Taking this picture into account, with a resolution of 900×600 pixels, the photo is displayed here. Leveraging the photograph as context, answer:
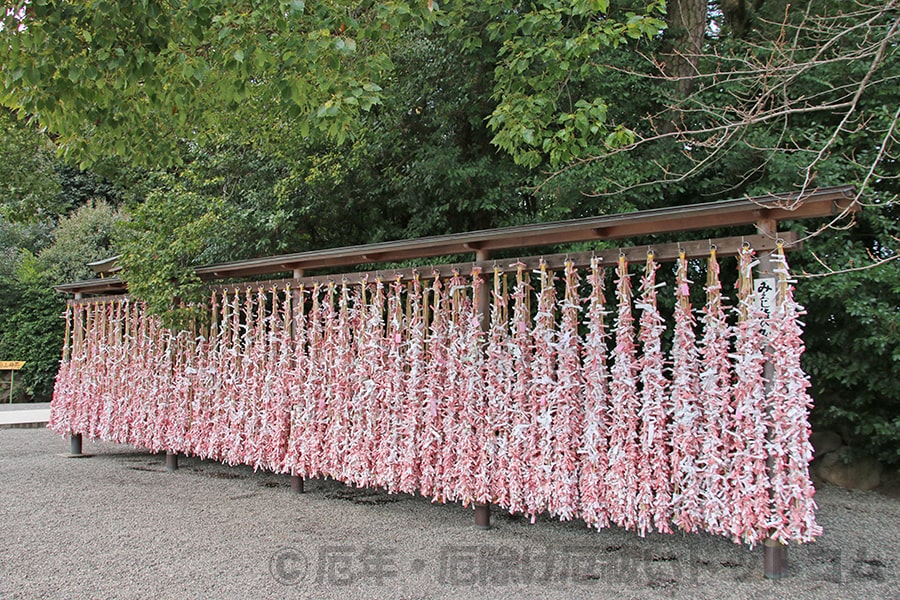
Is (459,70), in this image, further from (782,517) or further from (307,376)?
(782,517)

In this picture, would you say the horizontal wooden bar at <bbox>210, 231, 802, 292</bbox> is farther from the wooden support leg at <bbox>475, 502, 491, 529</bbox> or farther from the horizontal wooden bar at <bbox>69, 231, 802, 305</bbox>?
the wooden support leg at <bbox>475, 502, 491, 529</bbox>

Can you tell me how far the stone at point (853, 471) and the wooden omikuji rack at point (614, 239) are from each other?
292cm

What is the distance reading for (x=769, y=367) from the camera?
11.6 ft

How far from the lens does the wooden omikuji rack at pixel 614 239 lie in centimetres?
352

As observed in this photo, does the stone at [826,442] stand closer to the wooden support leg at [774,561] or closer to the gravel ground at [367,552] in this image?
the gravel ground at [367,552]

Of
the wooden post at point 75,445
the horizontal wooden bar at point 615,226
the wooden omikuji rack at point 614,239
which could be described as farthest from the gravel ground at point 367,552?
the wooden post at point 75,445

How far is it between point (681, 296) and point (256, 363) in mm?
3901

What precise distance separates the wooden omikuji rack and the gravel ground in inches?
16.1

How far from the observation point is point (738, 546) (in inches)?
175

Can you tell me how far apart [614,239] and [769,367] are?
1.31 meters

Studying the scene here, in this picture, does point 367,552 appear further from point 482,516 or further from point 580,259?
point 580,259

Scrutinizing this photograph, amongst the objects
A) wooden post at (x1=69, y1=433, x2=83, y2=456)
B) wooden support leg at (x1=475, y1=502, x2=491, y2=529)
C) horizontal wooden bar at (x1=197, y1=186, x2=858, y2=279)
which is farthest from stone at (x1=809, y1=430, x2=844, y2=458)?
wooden post at (x1=69, y1=433, x2=83, y2=456)

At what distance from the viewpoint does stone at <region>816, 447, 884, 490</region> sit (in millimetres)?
6367

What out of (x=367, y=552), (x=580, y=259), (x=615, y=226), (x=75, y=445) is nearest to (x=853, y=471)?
(x=580, y=259)
